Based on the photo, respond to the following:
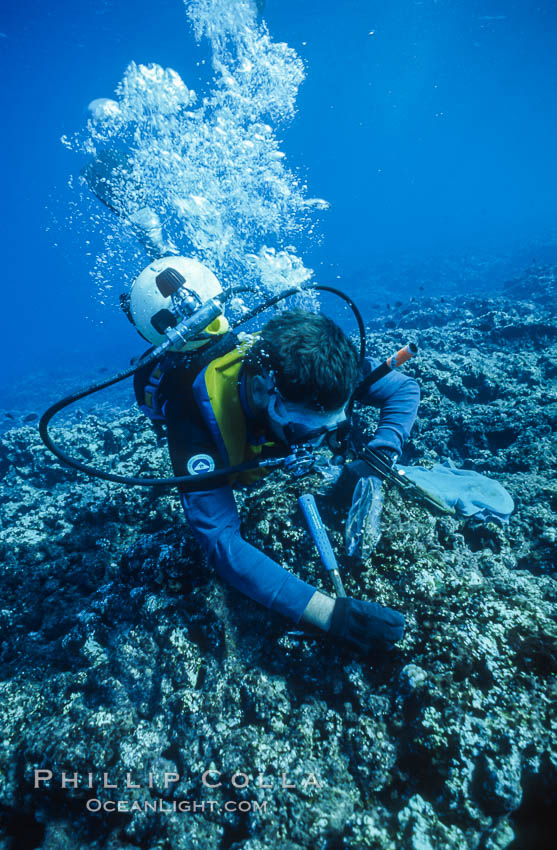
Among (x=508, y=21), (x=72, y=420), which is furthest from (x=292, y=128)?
(x=72, y=420)

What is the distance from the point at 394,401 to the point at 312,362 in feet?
4.61

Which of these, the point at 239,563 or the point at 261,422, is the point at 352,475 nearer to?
the point at 261,422

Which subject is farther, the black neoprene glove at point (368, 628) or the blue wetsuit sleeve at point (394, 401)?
the blue wetsuit sleeve at point (394, 401)

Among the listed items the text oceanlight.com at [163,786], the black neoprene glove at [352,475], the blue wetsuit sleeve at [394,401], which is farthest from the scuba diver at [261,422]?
the text oceanlight.com at [163,786]

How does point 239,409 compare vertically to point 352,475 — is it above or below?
above

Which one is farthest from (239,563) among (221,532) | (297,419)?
(297,419)

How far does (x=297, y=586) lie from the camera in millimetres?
2072

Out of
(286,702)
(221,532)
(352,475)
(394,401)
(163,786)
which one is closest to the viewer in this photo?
(163,786)

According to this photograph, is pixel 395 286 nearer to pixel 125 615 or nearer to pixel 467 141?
pixel 125 615

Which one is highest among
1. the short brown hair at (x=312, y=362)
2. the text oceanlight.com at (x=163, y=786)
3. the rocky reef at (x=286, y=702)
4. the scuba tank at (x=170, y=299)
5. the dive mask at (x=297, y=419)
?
the scuba tank at (x=170, y=299)

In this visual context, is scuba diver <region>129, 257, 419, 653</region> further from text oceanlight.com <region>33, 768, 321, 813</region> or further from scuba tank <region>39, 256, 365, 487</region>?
text oceanlight.com <region>33, 768, 321, 813</region>

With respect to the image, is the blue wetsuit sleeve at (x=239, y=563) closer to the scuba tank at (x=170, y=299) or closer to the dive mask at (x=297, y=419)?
the dive mask at (x=297, y=419)

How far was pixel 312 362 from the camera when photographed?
6.33 feet

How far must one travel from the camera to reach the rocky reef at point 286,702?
161 centimetres
